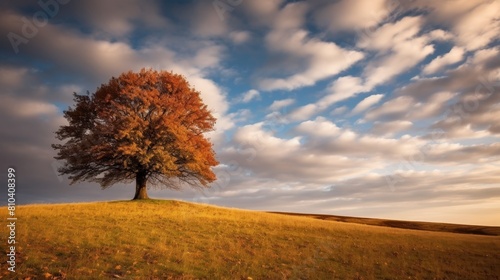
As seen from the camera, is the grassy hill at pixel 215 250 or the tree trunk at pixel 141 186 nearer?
the grassy hill at pixel 215 250

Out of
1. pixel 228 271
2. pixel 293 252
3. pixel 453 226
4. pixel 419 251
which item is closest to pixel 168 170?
pixel 293 252

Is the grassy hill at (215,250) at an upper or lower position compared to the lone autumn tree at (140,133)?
lower

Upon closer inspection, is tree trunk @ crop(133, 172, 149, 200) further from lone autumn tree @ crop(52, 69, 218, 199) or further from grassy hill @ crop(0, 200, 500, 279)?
grassy hill @ crop(0, 200, 500, 279)

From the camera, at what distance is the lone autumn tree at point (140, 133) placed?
34188 mm

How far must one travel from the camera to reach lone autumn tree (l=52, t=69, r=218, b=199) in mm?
34188

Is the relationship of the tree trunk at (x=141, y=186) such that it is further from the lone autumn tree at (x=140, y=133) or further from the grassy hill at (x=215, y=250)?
the grassy hill at (x=215, y=250)

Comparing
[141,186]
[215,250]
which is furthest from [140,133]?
[215,250]

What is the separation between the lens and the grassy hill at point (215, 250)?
15.1 metres

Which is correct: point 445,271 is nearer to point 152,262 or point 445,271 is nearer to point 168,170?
point 152,262

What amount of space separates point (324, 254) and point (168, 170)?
2050 centimetres

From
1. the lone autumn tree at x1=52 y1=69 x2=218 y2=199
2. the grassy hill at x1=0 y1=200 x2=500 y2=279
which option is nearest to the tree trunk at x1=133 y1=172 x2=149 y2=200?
the lone autumn tree at x1=52 y1=69 x2=218 y2=199

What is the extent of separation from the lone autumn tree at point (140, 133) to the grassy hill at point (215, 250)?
6395 millimetres

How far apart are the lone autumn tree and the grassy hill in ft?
21.0

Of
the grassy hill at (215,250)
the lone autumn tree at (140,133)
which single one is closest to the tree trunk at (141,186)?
the lone autumn tree at (140,133)
